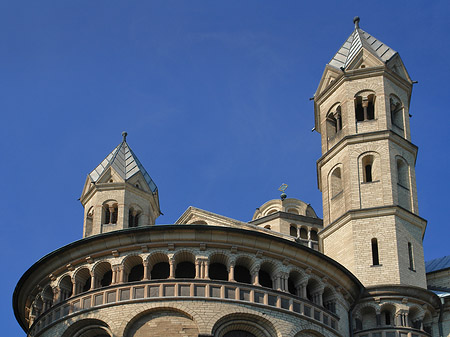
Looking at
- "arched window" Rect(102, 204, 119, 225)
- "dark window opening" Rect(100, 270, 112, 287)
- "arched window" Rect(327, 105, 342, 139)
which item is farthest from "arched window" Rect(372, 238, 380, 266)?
"arched window" Rect(102, 204, 119, 225)

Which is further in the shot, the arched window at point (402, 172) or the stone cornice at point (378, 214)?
the arched window at point (402, 172)

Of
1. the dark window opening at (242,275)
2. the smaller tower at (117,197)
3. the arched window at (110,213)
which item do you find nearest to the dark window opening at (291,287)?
the dark window opening at (242,275)

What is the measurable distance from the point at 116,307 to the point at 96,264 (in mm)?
2188

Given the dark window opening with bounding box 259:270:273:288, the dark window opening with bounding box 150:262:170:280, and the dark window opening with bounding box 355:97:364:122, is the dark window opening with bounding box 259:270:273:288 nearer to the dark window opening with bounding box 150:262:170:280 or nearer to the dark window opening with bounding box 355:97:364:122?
the dark window opening with bounding box 150:262:170:280

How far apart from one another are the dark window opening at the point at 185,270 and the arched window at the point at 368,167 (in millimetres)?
11863

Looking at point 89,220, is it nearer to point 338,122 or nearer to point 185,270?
point 338,122

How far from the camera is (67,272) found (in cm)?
3741

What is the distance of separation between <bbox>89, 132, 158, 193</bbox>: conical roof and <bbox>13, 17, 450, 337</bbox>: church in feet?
0.40

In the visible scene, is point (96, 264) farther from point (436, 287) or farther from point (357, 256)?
point (436, 287)

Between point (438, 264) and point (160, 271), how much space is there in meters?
16.9

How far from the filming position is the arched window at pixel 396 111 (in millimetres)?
47438

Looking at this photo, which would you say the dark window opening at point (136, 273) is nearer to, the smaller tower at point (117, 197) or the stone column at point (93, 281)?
the stone column at point (93, 281)

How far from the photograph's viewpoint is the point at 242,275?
37219 mm

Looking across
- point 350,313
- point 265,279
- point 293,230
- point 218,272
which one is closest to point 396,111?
point 350,313
